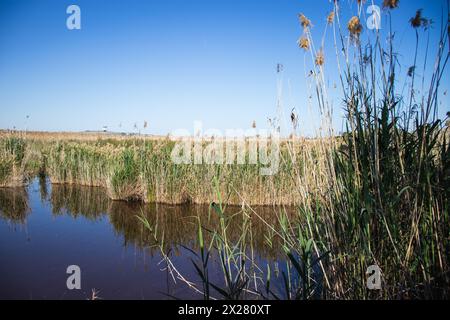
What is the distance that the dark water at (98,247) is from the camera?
3369 millimetres

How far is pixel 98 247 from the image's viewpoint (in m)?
4.80

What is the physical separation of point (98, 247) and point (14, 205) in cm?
381

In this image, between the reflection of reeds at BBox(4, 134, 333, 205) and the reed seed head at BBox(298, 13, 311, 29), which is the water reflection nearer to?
the reflection of reeds at BBox(4, 134, 333, 205)

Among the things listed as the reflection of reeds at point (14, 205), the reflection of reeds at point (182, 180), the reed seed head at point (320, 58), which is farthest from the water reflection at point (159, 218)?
the reed seed head at point (320, 58)

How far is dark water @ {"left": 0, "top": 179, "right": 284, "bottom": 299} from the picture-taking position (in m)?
3.37

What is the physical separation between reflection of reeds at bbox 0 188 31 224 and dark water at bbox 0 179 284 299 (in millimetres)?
19

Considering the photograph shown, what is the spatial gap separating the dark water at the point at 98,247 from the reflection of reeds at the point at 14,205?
0.02 metres

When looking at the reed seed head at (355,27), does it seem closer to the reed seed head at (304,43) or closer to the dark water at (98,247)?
the reed seed head at (304,43)

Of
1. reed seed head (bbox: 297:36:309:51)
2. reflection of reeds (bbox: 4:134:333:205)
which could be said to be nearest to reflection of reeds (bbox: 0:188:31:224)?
reflection of reeds (bbox: 4:134:333:205)

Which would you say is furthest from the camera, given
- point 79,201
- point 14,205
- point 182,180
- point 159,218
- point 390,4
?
point 79,201

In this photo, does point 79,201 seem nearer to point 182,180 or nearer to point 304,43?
point 182,180

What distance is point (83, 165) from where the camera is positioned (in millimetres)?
9906

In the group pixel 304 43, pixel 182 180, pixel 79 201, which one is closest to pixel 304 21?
pixel 304 43
